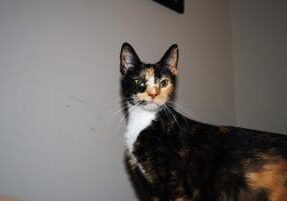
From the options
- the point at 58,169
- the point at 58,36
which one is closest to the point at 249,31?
the point at 58,36

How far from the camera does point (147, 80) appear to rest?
129 cm

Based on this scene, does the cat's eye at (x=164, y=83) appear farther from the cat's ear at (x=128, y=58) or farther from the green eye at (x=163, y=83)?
the cat's ear at (x=128, y=58)

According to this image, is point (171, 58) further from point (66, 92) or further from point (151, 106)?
point (66, 92)

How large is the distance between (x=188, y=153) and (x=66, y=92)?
53cm

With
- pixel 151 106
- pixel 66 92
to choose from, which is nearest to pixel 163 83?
pixel 151 106

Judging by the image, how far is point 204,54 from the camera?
2.26 m

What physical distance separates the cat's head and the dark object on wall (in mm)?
610

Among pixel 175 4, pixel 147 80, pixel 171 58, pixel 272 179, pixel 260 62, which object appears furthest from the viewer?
pixel 260 62

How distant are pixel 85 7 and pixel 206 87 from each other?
1081 mm

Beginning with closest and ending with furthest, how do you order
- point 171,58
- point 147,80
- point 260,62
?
point 147,80 < point 171,58 < point 260,62

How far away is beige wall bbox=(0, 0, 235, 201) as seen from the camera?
3.84ft

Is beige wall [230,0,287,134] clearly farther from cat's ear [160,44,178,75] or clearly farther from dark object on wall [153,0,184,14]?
cat's ear [160,44,178,75]

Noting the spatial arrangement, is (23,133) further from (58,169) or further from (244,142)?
(244,142)

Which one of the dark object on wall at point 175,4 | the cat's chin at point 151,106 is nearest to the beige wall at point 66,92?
the dark object on wall at point 175,4
